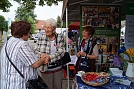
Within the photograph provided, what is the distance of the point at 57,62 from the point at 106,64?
1774 mm

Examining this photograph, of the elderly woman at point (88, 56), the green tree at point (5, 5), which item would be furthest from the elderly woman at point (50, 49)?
the green tree at point (5, 5)

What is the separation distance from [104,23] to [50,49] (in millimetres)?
1947

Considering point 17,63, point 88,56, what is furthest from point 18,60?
point 88,56

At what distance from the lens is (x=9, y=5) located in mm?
19859

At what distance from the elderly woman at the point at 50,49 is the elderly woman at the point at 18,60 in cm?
87

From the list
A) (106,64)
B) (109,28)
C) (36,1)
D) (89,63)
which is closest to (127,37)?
(109,28)

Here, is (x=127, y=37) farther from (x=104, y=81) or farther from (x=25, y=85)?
(x=25, y=85)

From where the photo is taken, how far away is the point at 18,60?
211cm

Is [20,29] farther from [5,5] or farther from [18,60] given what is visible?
[5,5]

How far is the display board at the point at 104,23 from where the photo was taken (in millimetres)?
4543

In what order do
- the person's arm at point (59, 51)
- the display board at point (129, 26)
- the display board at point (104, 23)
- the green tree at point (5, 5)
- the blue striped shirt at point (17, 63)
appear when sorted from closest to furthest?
1. the blue striped shirt at point (17, 63)
2. the person's arm at point (59, 51)
3. the display board at point (129, 26)
4. the display board at point (104, 23)
5. the green tree at point (5, 5)

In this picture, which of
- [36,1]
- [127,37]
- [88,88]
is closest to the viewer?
[88,88]

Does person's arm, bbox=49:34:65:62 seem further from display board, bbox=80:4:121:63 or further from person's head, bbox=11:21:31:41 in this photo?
display board, bbox=80:4:121:63

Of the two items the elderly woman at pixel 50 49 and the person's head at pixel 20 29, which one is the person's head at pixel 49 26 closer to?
the elderly woman at pixel 50 49
